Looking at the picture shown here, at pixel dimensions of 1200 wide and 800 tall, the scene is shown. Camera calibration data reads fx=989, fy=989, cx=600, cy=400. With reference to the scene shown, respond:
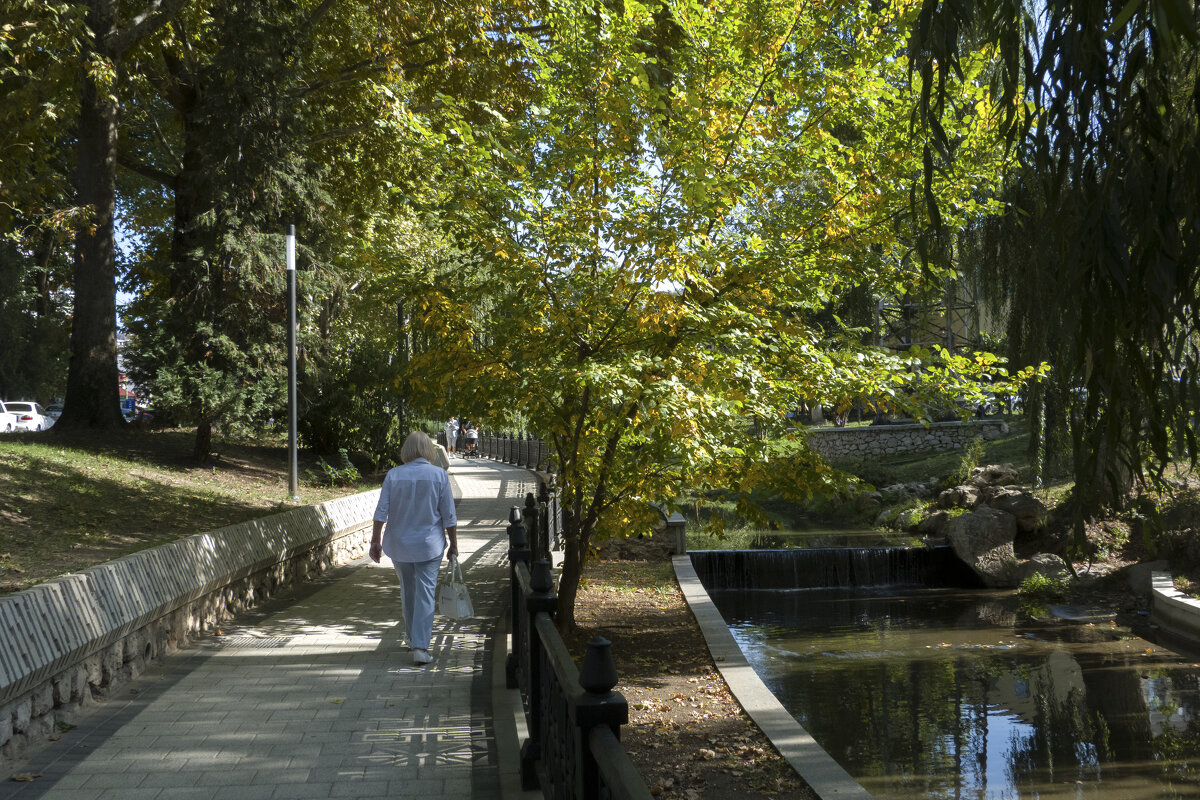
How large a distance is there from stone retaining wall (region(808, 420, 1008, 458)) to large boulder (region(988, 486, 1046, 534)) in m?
11.5

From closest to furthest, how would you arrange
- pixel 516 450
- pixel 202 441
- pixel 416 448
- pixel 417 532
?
pixel 417 532
pixel 416 448
pixel 202 441
pixel 516 450

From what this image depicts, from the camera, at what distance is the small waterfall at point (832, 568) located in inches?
699

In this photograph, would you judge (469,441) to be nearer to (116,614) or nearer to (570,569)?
(570,569)

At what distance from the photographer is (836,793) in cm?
607

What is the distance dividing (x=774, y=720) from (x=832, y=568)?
10.8m

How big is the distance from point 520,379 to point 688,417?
171cm

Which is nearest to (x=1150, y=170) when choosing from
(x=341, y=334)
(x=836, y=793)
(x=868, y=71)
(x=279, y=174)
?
(x=836, y=793)

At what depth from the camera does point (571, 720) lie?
3039mm

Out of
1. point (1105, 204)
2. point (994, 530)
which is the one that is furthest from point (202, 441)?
point (1105, 204)

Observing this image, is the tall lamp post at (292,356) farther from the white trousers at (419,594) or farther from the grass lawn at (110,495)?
the white trousers at (419,594)

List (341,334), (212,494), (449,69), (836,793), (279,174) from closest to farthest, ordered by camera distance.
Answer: (836,793), (212,494), (279,174), (449,69), (341,334)

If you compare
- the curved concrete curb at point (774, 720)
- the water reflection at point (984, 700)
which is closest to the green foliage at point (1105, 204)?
the curved concrete curb at point (774, 720)

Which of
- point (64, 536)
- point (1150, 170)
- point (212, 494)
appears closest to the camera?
point (1150, 170)

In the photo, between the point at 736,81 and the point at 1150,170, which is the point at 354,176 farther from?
the point at 1150,170
